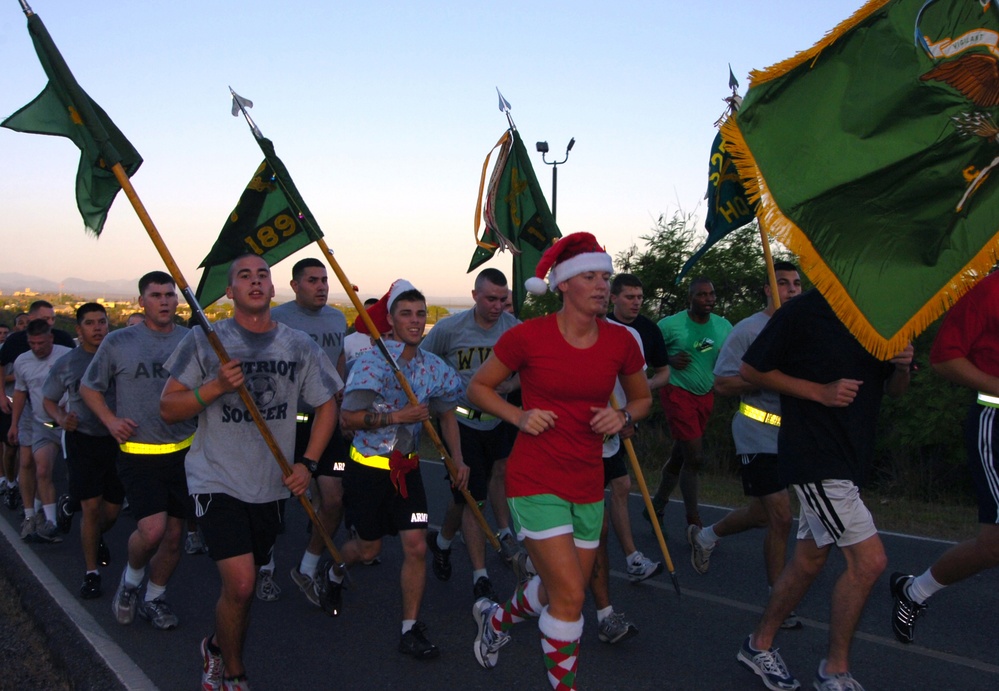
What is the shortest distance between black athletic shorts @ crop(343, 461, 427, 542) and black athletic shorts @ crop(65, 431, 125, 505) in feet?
8.47

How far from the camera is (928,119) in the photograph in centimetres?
436

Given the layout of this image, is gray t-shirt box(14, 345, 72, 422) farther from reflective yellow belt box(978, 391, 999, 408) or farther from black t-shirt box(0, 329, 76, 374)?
reflective yellow belt box(978, 391, 999, 408)

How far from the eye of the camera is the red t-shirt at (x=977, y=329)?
4.71 meters

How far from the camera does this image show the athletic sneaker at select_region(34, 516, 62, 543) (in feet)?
29.7

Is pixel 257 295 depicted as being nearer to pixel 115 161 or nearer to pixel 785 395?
pixel 115 161

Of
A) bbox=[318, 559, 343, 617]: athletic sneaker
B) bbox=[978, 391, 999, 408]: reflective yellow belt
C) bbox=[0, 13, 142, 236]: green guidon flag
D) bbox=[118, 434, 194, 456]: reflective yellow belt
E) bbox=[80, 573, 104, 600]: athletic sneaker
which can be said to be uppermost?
bbox=[0, 13, 142, 236]: green guidon flag

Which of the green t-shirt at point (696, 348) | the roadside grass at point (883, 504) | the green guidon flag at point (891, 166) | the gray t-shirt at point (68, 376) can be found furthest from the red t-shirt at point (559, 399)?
the roadside grass at point (883, 504)

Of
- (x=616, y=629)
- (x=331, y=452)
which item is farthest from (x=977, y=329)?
(x=331, y=452)

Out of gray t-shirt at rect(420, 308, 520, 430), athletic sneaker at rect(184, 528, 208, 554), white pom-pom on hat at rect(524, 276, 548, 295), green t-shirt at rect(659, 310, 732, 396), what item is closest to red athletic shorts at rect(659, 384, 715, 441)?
green t-shirt at rect(659, 310, 732, 396)

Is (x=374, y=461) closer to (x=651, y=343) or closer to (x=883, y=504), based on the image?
(x=651, y=343)

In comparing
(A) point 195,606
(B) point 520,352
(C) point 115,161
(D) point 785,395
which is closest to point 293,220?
(C) point 115,161

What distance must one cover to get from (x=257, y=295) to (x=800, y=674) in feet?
10.7

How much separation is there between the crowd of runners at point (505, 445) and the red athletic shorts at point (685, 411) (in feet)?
4.00

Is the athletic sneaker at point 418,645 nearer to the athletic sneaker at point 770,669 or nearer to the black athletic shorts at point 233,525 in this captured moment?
the black athletic shorts at point 233,525
